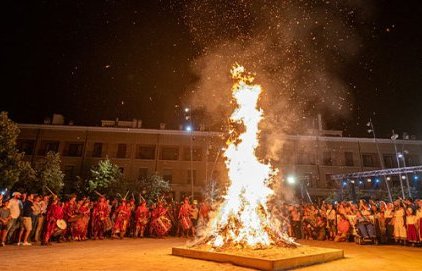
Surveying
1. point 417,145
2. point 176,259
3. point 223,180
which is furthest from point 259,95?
point 417,145

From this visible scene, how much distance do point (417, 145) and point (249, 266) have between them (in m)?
46.1

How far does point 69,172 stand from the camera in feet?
140

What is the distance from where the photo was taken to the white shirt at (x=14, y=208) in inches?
476

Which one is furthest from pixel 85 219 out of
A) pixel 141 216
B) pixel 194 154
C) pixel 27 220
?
pixel 194 154

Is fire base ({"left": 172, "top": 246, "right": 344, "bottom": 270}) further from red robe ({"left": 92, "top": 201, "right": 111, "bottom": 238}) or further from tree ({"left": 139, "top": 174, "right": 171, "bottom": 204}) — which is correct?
tree ({"left": 139, "top": 174, "right": 171, "bottom": 204})

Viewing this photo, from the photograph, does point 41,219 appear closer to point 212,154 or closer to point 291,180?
point 212,154

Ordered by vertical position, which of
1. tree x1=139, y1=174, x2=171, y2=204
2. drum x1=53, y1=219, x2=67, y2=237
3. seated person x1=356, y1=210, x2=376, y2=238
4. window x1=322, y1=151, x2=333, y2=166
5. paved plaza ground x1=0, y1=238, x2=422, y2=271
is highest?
window x1=322, y1=151, x2=333, y2=166

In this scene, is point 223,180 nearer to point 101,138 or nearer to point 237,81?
point 101,138

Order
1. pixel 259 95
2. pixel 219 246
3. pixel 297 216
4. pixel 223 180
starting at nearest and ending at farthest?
pixel 219 246 → pixel 259 95 → pixel 297 216 → pixel 223 180

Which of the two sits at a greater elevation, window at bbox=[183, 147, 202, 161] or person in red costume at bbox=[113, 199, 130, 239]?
window at bbox=[183, 147, 202, 161]

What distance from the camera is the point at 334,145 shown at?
44.1 m

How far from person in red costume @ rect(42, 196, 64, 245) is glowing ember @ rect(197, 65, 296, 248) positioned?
21.0ft

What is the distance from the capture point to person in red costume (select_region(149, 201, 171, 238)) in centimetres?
1692

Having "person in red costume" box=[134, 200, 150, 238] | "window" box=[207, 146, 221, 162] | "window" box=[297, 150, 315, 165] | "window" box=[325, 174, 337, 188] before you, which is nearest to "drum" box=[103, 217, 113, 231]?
"person in red costume" box=[134, 200, 150, 238]
